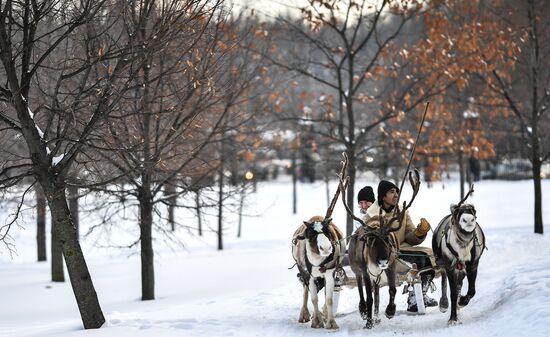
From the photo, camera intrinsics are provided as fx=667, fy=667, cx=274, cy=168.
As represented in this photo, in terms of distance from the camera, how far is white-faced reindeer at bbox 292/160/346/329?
8.79m

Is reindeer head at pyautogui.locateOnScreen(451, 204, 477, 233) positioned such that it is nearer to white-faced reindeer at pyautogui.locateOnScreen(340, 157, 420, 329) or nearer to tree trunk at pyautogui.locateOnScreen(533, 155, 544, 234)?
white-faced reindeer at pyautogui.locateOnScreen(340, 157, 420, 329)

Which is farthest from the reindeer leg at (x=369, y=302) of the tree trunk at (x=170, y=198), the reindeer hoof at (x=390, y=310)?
the tree trunk at (x=170, y=198)

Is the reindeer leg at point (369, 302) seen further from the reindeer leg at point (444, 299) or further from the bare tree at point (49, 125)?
the bare tree at point (49, 125)

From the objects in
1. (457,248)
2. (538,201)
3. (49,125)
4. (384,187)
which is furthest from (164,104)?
(538,201)

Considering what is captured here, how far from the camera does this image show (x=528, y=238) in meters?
17.6

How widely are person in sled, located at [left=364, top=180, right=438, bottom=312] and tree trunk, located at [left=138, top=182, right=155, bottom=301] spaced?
15.9 ft

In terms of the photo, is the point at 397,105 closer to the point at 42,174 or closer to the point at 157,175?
the point at 157,175

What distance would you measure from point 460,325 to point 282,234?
2062 cm

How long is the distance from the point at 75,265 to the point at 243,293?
16.8 feet

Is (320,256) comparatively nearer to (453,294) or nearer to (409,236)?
(409,236)

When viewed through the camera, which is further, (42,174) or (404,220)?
(404,220)

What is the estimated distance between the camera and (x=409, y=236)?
9695mm

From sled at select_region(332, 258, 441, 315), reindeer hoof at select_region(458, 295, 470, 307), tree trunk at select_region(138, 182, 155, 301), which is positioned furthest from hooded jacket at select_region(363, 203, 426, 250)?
tree trunk at select_region(138, 182, 155, 301)

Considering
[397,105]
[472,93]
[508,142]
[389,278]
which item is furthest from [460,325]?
[508,142]
